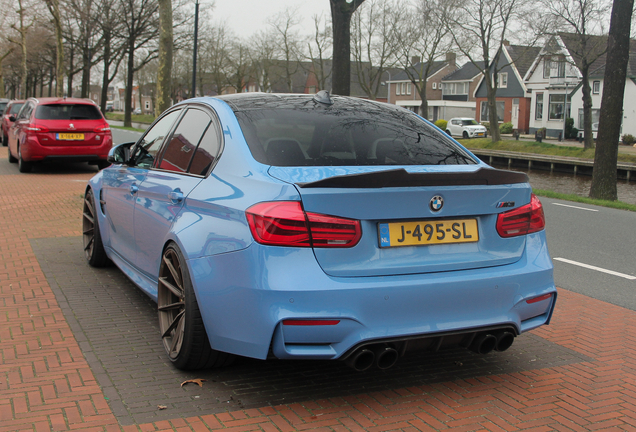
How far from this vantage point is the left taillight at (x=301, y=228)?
310 cm

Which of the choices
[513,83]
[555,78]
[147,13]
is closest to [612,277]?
[147,13]

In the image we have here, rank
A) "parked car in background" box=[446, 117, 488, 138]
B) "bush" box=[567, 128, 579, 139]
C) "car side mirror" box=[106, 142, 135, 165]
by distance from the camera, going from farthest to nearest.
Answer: "parked car in background" box=[446, 117, 488, 138] → "bush" box=[567, 128, 579, 139] → "car side mirror" box=[106, 142, 135, 165]

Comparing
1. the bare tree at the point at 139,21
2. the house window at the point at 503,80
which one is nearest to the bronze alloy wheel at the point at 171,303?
the bare tree at the point at 139,21

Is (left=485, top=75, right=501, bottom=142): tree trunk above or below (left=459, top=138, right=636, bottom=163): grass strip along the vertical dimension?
above

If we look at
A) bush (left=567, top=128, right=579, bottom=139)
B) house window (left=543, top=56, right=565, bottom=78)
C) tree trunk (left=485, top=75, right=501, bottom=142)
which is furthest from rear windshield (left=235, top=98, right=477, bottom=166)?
Result: house window (left=543, top=56, right=565, bottom=78)

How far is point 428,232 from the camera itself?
3.33 m

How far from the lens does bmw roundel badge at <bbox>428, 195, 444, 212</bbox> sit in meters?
3.29

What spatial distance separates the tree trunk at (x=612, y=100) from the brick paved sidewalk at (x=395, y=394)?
39.1 feet

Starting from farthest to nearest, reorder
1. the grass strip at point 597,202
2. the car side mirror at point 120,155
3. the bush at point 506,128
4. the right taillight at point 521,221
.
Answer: the bush at point 506,128 < the grass strip at point 597,202 < the car side mirror at point 120,155 < the right taillight at point 521,221

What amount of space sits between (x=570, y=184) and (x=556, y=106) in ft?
106

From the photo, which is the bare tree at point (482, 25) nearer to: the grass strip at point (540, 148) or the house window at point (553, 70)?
the grass strip at point (540, 148)

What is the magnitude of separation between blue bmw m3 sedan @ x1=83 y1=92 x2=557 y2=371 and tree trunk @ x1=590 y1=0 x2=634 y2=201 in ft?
42.7

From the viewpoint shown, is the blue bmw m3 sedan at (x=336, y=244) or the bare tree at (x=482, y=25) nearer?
the blue bmw m3 sedan at (x=336, y=244)

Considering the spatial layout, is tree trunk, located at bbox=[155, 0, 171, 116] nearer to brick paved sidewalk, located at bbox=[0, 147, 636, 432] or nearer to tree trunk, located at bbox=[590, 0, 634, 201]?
tree trunk, located at bbox=[590, 0, 634, 201]
